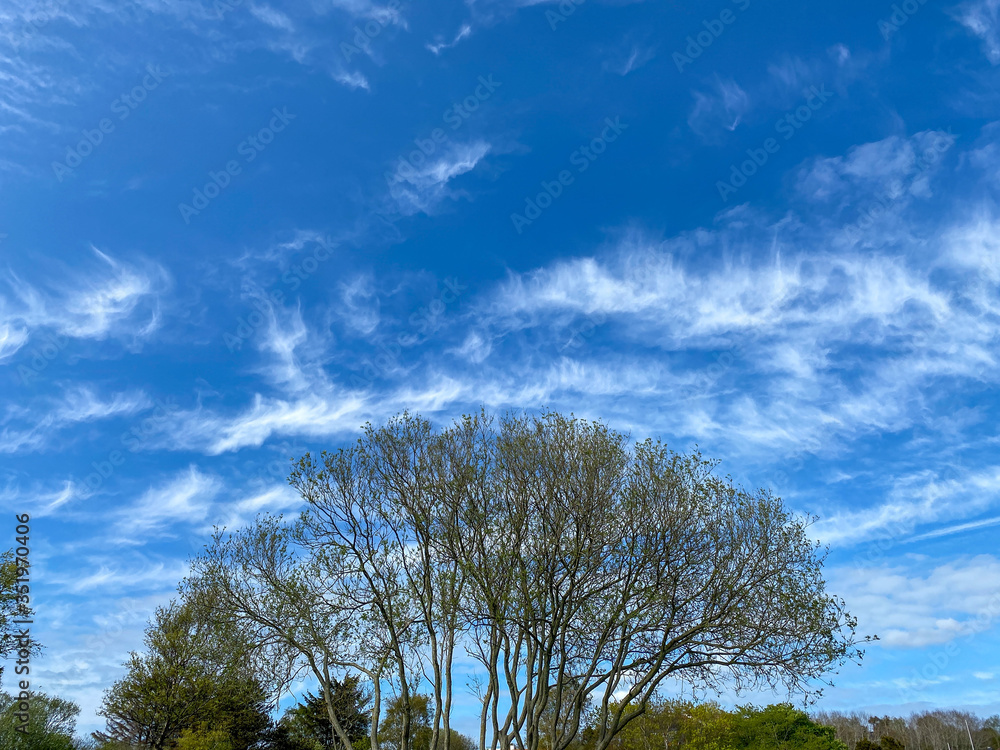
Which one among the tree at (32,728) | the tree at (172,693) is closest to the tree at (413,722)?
the tree at (172,693)

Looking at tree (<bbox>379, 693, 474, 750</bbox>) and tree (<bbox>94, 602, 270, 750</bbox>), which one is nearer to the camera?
tree (<bbox>94, 602, 270, 750</bbox>)

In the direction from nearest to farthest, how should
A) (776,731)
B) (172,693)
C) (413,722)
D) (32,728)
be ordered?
(32,728)
(172,693)
(776,731)
(413,722)

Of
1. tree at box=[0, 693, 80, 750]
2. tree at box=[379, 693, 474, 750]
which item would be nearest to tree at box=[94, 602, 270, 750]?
tree at box=[0, 693, 80, 750]

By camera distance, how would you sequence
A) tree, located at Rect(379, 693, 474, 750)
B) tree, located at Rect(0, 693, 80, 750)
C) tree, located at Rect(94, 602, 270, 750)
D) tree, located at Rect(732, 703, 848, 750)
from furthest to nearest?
tree, located at Rect(379, 693, 474, 750) → tree, located at Rect(732, 703, 848, 750) → tree, located at Rect(94, 602, 270, 750) → tree, located at Rect(0, 693, 80, 750)

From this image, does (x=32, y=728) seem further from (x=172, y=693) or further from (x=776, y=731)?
(x=776, y=731)

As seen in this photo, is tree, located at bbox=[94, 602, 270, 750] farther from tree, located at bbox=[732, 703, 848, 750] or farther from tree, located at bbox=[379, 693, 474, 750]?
tree, located at bbox=[732, 703, 848, 750]

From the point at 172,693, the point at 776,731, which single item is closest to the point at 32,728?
the point at 172,693

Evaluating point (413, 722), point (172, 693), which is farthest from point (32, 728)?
point (413, 722)

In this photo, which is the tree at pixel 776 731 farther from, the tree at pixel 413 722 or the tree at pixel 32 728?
the tree at pixel 32 728

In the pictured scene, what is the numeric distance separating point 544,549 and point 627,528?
2.95 metres

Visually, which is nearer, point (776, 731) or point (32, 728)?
point (32, 728)

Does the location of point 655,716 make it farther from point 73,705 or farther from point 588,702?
point 73,705

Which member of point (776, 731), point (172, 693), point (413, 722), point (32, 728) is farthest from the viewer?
point (413, 722)

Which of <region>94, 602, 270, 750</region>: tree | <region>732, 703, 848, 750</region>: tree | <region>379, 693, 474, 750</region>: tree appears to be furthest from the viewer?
<region>379, 693, 474, 750</region>: tree
